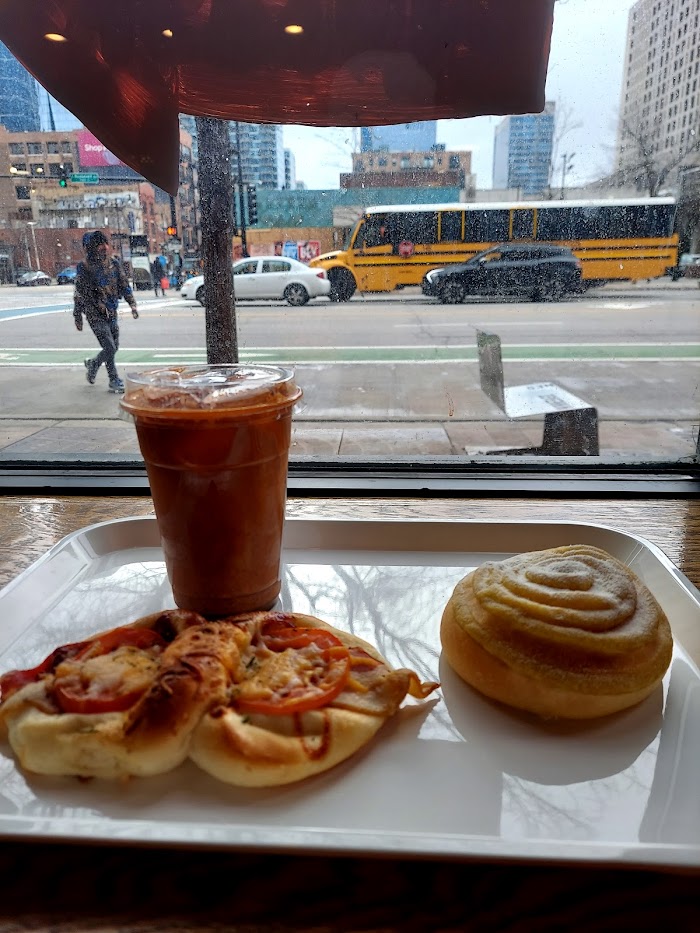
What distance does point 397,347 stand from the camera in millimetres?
2764

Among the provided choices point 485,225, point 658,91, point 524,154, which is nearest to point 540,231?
point 485,225

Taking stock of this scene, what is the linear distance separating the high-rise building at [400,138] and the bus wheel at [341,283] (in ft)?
2.00

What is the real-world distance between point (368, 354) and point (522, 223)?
37.1 inches

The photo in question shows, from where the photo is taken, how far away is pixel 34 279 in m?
2.08

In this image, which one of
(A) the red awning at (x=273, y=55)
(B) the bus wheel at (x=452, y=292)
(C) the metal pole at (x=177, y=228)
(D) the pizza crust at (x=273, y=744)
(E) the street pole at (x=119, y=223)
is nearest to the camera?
(D) the pizza crust at (x=273, y=744)

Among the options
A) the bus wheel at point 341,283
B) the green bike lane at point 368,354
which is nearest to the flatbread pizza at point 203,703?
the green bike lane at point 368,354

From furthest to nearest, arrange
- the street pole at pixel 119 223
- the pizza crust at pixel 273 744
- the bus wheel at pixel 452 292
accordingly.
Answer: the bus wheel at pixel 452 292, the street pole at pixel 119 223, the pizza crust at pixel 273 744

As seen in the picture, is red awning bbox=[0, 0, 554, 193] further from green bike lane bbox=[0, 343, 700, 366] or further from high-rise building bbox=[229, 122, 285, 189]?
green bike lane bbox=[0, 343, 700, 366]

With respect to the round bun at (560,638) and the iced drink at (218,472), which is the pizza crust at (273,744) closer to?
the round bun at (560,638)

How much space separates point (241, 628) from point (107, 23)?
3.36 ft

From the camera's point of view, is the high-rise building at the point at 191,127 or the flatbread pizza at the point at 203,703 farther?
the high-rise building at the point at 191,127

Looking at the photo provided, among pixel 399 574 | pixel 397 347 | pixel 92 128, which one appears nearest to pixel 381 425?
pixel 397 347

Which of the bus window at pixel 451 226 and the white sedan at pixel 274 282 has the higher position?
the bus window at pixel 451 226

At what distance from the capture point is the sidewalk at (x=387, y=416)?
2096 mm
